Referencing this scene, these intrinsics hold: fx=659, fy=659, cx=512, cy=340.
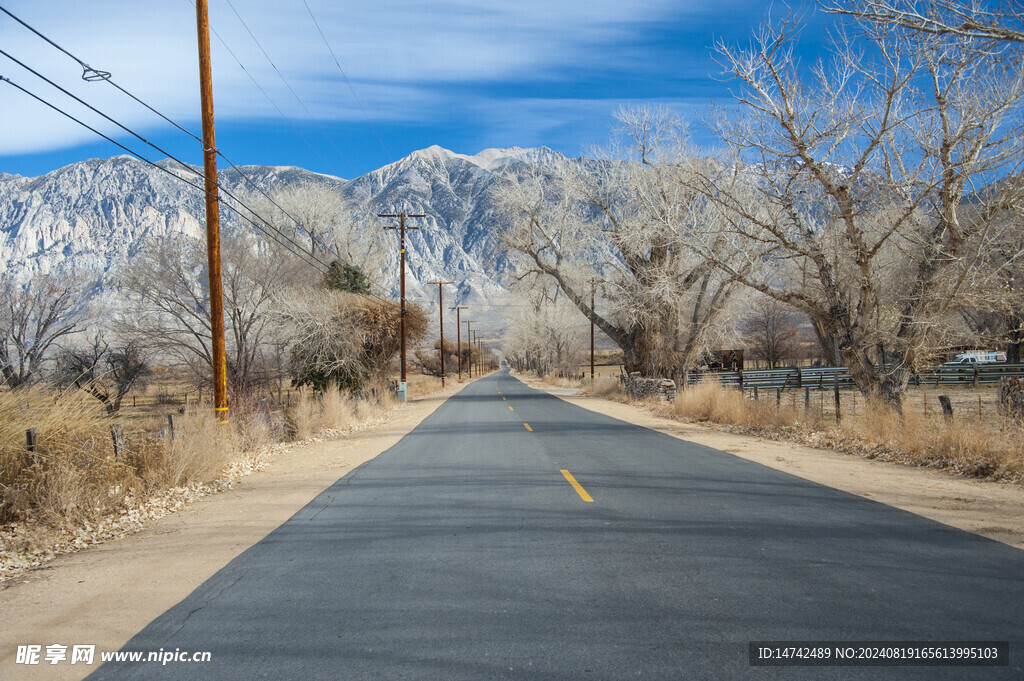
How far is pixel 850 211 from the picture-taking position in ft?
49.4

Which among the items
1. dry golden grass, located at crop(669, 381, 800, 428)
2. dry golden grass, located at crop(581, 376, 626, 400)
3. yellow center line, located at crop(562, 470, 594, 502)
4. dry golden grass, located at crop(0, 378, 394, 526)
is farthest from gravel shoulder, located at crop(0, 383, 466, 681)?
dry golden grass, located at crop(581, 376, 626, 400)

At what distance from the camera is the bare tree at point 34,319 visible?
30469 mm

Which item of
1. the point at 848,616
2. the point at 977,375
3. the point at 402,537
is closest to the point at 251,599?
the point at 402,537

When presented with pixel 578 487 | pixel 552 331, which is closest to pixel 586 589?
pixel 578 487

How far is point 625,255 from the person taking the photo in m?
31.4

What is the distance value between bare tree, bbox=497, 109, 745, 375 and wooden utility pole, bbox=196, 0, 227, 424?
52.6 ft

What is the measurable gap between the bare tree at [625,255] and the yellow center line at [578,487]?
52.9 feet

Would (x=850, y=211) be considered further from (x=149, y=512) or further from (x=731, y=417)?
(x=149, y=512)

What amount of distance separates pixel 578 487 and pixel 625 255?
23900mm

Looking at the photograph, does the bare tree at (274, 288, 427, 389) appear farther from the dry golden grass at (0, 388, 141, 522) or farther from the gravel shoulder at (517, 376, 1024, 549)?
the gravel shoulder at (517, 376, 1024, 549)

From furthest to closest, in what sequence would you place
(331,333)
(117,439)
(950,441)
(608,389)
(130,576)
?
(608,389)
(331,333)
(950,441)
(117,439)
(130,576)

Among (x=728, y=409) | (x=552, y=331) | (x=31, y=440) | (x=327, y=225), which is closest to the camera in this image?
(x=31, y=440)

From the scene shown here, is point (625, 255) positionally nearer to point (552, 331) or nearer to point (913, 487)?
point (913, 487)

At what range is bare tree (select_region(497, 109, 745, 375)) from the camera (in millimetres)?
28266
